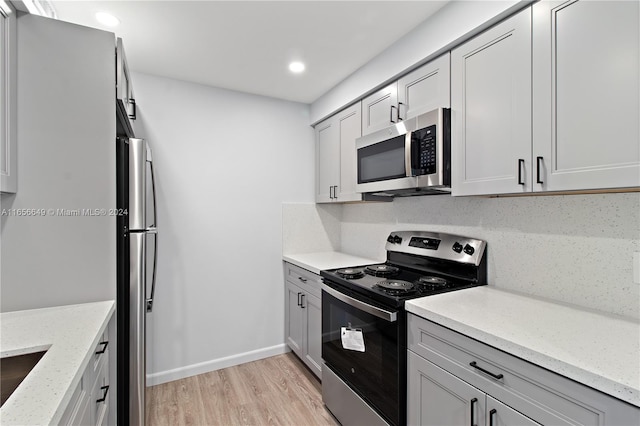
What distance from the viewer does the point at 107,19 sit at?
5.76 feet

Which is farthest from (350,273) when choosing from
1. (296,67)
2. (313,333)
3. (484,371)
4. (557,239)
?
(296,67)

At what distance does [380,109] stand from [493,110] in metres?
0.86

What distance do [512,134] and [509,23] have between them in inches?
19.6

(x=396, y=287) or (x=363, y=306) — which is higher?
(x=396, y=287)

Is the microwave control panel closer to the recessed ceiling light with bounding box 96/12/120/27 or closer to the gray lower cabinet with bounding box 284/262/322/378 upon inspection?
the gray lower cabinet with bounding box 284/262/322/378

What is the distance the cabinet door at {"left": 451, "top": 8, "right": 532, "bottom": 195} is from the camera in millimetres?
1368

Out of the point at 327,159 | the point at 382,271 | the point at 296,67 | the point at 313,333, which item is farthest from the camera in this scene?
the point at 327,159

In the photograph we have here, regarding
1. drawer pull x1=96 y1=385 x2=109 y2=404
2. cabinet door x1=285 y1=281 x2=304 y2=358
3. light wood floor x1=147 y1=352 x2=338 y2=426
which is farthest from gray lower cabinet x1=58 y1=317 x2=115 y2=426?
cabinet door x1=285 y1=281 x2=304 y2=358

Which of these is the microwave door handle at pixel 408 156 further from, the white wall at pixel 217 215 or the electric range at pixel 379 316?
the white wall at pixel 217 215

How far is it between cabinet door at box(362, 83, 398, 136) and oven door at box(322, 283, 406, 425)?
1183 millimetres

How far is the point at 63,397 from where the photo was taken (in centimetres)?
79

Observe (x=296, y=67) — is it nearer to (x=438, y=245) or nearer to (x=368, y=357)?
(x=438, y=245)

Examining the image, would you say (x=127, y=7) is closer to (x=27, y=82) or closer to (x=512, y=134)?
(x=27, y=82)

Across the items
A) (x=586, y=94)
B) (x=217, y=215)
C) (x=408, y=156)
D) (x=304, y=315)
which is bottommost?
(x=304, y=315)
